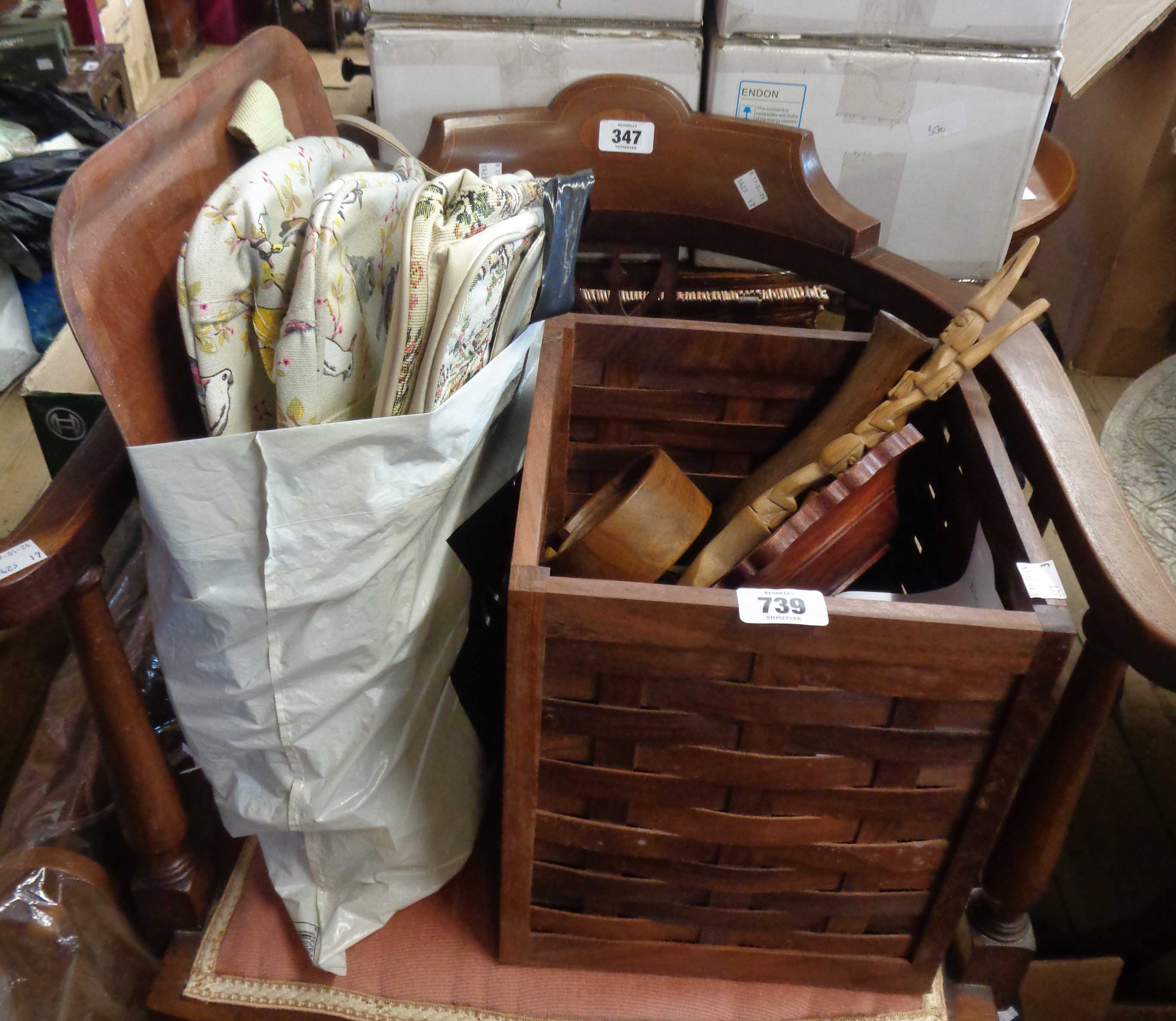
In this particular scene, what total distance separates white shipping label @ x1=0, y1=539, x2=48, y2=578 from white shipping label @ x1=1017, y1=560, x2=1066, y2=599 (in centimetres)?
60

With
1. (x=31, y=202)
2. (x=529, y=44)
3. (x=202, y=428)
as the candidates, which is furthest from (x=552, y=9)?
(x=31, y=202)

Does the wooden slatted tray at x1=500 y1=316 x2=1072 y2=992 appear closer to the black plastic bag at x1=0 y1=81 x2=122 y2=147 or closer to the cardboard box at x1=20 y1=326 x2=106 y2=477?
the cardboard box at x1=20 y1=326 x2=106 y2=477

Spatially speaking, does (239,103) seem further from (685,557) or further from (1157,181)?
(1157,181)

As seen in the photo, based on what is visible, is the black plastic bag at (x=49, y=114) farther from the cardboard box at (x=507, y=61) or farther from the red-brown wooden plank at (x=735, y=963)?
the red-brown wooden plank at (x=735, y=963)

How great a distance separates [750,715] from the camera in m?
0.61

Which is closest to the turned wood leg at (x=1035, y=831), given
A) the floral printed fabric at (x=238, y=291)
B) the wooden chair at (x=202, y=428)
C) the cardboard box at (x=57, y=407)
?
the wooden chair at (x=202, y=428)

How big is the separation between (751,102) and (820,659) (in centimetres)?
68

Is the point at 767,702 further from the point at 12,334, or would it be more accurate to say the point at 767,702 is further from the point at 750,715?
the point at 12,334

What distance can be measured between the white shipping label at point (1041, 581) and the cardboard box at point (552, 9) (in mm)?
679

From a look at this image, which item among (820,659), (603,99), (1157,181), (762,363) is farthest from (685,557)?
(1157,181)

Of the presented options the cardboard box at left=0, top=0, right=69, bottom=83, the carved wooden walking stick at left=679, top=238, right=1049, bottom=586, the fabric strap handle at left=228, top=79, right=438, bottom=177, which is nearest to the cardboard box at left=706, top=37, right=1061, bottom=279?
the carved wooden walking stick at left=679, top=238, right=1049, bottom=586

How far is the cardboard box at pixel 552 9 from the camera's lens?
0.99 metres

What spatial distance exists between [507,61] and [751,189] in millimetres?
287

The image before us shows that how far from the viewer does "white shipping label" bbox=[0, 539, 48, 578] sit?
0.59 meters
